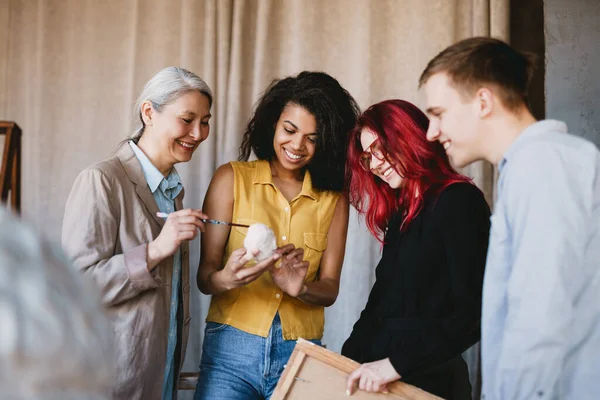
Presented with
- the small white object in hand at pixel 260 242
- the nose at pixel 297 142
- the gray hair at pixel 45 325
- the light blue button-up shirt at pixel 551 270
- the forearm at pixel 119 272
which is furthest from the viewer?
the nose at pixel 297 142

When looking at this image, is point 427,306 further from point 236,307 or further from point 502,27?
point 502,27

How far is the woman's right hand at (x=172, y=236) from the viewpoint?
1.74 metres

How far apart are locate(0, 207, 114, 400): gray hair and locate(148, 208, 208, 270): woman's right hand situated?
1.44 m

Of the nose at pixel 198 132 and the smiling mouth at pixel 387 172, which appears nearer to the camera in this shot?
the smiling mouth at pixel 387 172

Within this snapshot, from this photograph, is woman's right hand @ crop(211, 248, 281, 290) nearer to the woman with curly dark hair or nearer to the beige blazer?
the woman with curly dark hair

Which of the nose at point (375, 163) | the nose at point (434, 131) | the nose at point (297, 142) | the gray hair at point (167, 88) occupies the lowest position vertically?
the nose at point (375, 163)

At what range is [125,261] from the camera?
174cm

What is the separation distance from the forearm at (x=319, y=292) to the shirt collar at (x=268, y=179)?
29 centimetres

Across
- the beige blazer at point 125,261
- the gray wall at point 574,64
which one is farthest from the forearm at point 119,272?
the gray wall at point 574,64

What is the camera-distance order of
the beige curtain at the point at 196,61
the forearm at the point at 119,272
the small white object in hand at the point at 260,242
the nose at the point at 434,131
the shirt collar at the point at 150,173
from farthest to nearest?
the beige curtain at the point at 196,61 < the shirt collar at the point at 150,173 < the small white object in hand at the point at 260,242 < the forearm at the point at 119,272 < the nose at the point at 434,131

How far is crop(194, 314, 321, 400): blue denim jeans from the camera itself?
1936 millimetres

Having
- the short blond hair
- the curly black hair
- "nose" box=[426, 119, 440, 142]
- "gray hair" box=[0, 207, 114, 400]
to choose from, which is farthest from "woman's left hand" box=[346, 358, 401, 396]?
"gray hair" box=[0, 207, 114, 400]

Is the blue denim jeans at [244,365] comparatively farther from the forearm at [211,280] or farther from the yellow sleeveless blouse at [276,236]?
the forearm at [211,280]

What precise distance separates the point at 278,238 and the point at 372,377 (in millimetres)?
678
